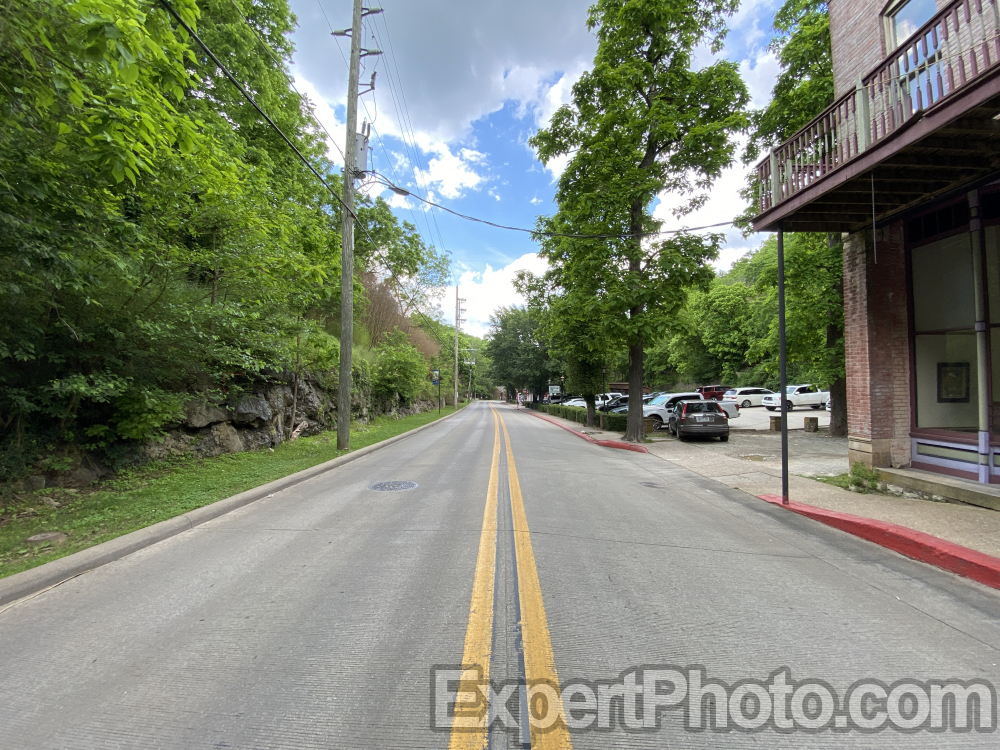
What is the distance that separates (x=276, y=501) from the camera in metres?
6.74

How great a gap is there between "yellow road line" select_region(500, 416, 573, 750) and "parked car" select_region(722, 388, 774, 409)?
39.1 metres

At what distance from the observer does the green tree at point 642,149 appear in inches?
577

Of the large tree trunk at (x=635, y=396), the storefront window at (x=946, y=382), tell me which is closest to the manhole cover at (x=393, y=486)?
the storefront window at (x=946, y=382)

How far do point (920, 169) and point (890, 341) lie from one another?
2.82 m

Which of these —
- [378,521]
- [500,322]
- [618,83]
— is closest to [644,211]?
[618,83]

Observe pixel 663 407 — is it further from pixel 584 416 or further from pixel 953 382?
pixel 953 382

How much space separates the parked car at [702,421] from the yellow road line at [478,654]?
12.8 meters

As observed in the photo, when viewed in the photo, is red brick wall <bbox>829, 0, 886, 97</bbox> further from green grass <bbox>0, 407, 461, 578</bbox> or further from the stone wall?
the stone wall

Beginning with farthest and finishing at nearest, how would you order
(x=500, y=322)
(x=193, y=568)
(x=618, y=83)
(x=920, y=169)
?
(x=500, y=322) < (x=618, y=83) < (x=920, y=169) < (x=193, y=568)

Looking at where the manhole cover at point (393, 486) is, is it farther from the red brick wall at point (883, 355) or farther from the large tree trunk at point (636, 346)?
the large tree trunk at point (636, 346)

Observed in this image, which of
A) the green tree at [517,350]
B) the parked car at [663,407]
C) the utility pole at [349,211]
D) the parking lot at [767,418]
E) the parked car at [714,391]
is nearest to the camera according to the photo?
the utility pole at [349,211]

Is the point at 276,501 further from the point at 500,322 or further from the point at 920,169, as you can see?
the point at 500,322

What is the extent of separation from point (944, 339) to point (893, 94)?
4098mm

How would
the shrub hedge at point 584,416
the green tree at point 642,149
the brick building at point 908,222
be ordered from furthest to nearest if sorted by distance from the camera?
the shrub hedge at point 584,416 < the green tree at point 642,149 < the brick building at point 908,222
